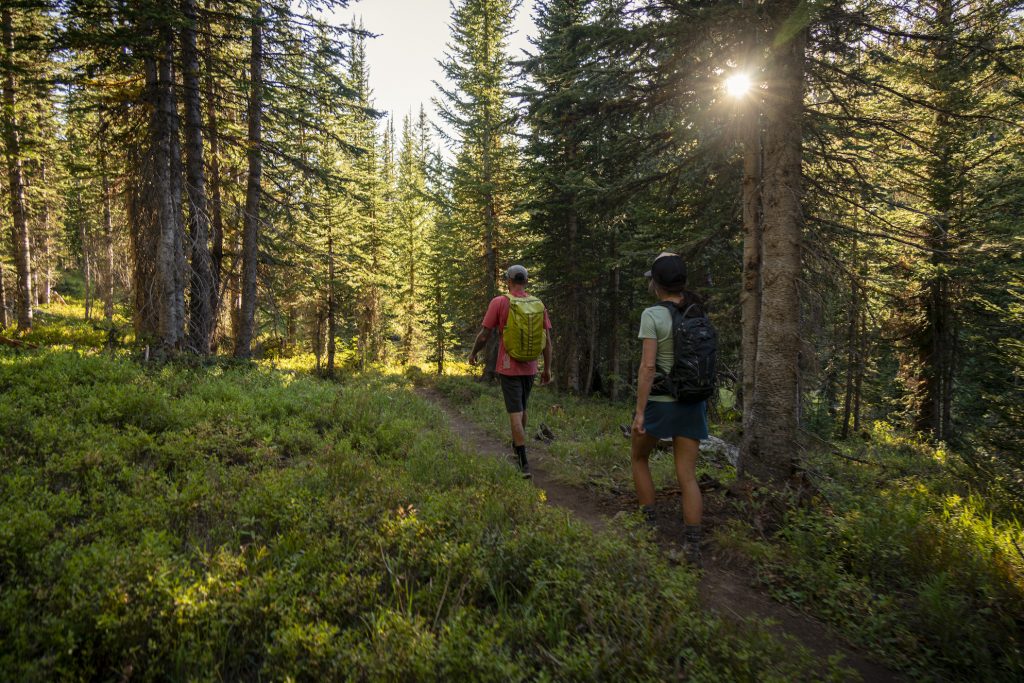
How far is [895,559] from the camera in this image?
3.90 meters

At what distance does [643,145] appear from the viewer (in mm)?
7840

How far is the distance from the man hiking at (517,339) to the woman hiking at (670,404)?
6.56 feet

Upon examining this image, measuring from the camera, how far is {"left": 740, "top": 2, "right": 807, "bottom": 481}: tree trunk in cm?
540

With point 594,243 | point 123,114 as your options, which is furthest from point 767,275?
point 123,114

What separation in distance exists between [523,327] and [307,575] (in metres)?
3.82

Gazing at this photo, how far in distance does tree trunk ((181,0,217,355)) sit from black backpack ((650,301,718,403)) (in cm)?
1184

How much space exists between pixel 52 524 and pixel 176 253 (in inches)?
360

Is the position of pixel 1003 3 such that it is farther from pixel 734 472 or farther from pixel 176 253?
pixel 176 253

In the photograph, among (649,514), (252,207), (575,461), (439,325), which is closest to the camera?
(649,514)

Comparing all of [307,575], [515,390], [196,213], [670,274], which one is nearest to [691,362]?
[670,274]

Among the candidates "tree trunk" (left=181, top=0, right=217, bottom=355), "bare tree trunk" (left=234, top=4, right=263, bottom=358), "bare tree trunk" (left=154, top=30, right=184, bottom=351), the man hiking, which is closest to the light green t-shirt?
the man hiking

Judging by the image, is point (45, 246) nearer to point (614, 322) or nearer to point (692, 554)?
point (614, 322)

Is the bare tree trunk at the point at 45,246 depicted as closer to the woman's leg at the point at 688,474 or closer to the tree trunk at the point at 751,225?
the tree trunk at the point at 751,225

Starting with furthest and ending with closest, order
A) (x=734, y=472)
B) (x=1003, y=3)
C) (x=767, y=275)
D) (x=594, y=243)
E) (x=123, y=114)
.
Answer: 1. (x=594, y=243)
2. (x=123, y=114)
3. (x=734, y=472)
4. (x=767, y=275)
5. (x=1003, y=3)
